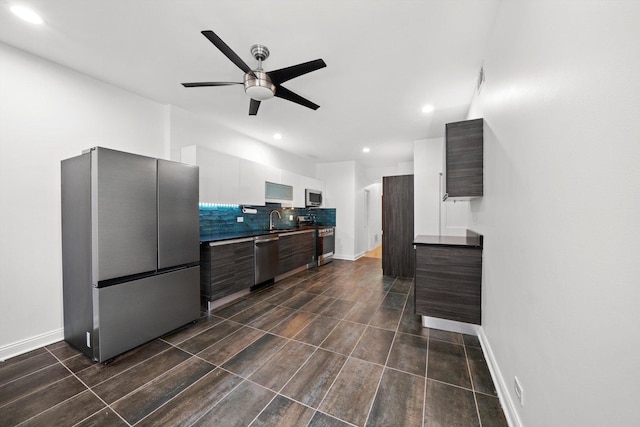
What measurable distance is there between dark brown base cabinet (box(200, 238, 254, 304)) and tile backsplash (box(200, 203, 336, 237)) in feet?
2.22

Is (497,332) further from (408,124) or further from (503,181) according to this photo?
(408,124)

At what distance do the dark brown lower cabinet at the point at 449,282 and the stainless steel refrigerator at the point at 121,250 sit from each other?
2663 mm

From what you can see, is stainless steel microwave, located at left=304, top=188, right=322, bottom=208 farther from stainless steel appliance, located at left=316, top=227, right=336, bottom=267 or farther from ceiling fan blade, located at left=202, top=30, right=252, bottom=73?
ceiling fan blade, located at left=202, top=30, right=252, bottom=73

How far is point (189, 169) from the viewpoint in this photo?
270 centimetres

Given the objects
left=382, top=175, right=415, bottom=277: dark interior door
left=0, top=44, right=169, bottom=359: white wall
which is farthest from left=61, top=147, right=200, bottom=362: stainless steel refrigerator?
left=382, top=175, right=415, bottom=277: dark interior door

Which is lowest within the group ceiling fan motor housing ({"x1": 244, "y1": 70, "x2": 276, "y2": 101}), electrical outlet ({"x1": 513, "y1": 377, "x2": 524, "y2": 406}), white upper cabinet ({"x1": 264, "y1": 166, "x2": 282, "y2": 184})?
electrical outlet ({"x1": 513, "y1": 377, "x2": 524, "y2": 406})

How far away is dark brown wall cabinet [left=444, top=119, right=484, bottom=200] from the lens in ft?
7.34

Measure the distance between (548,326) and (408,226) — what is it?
385 centimetres

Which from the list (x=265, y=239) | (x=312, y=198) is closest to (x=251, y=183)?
(x=265, y=239)

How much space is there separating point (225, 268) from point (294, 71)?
8.50 feet

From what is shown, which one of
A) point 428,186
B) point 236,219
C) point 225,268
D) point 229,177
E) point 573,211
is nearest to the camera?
point 573,211

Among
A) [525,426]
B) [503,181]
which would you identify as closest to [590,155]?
[503,181]

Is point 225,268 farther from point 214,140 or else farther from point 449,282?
point 449,282

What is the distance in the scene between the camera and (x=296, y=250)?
4863 mm
